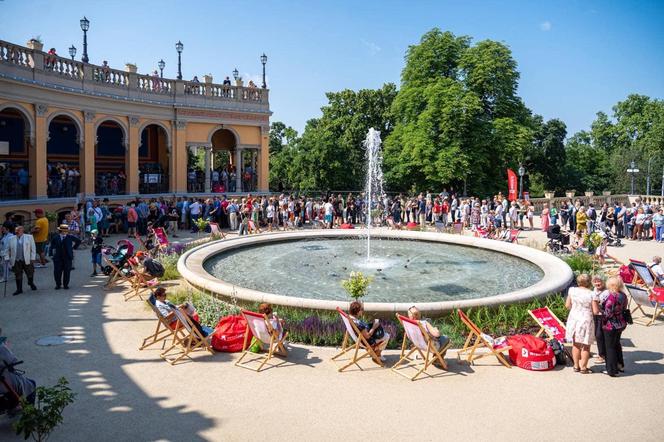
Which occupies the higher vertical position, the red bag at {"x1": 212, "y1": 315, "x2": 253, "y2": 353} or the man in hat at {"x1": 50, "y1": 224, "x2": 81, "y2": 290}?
the man in hat at {"x1": 50, "y1": 224, "x2": 81, "y2": 290}

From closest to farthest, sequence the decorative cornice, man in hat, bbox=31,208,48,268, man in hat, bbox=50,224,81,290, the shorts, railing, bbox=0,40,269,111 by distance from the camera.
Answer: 1. man in hat, bbox=50,224,81,290
2. man in hat, bbox=31,208,48,268
3. the shorts
4. railing, bbox=0,40,269,111
5. the decorative cornice

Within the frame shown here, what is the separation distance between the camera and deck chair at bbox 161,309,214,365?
912cm

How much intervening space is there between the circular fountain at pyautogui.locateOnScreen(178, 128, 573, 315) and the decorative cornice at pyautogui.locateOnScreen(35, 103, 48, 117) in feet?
37.3

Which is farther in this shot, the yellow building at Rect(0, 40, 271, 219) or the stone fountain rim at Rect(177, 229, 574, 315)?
the yellow building at Rect(0, 40, 271, 219)

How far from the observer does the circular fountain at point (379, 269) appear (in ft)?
37.6

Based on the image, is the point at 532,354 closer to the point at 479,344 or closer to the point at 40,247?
the point at 479,344

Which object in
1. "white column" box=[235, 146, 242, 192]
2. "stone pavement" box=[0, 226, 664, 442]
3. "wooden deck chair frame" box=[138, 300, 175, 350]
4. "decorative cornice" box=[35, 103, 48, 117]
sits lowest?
"stone pavement" box=[0, 226, 664, 442]

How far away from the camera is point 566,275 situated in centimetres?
1334

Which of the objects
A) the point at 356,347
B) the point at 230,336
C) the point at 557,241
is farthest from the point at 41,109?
the point at 557,241

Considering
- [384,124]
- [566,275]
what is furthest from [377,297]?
[384,124]

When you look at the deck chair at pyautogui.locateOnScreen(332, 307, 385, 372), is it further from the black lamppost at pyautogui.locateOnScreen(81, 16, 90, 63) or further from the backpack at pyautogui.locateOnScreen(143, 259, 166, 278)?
the black lamppost at pyautogui.locateOnScreen(81, 16, 90, 63)

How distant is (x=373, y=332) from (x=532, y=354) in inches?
99.9

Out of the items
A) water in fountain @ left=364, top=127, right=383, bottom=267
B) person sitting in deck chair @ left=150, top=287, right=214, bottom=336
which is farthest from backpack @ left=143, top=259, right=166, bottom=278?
water in fountain @ left=364, top=127, right=383, bottom=267

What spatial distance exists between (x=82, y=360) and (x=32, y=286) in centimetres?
584
